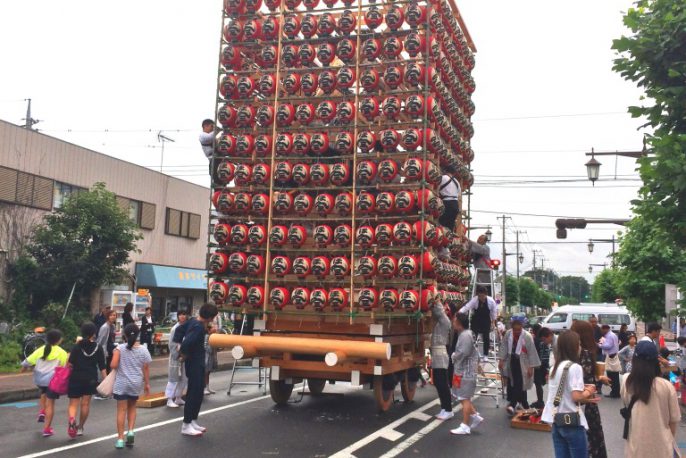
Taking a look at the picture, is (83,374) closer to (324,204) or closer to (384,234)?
(324,204)

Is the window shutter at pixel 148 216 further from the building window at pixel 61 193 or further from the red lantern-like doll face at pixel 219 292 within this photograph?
the red lantern-like doll face at pixel 219 292

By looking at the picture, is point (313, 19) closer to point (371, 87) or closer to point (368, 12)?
→ point (368, 12)

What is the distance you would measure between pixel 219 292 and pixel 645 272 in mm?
18290

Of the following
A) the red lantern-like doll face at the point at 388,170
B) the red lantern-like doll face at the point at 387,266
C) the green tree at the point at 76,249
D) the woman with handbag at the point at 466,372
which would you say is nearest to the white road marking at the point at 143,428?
the red lantern-like doll face at the point at 387,266

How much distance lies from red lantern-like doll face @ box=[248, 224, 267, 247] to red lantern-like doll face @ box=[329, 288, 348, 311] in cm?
144

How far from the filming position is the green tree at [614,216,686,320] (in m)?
22.5

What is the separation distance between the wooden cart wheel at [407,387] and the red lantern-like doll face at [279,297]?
2997 millimetres

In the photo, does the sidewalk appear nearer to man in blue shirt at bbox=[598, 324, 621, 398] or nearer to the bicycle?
the bicycle

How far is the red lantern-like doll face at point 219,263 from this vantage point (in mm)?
10336

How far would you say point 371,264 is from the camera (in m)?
9.57

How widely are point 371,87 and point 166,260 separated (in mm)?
21166

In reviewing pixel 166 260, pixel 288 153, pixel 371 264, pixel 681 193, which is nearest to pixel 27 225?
pixel 166 260

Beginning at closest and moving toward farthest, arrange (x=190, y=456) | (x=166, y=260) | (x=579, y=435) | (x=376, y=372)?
1. (x=579, y=435)
2. (x=190, y=456)
3. (x=376, y=372)
4. (x=166, y=260)

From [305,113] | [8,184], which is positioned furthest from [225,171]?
[8,184]
